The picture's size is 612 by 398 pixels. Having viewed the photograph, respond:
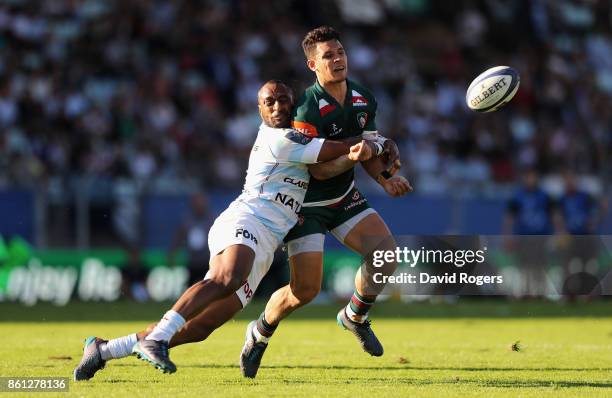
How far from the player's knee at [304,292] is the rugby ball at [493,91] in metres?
2.14

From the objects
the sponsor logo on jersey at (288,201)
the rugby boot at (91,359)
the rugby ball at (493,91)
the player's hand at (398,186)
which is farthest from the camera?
the rugby ball at (493,91)

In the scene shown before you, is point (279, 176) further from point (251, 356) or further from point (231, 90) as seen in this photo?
point (231, 90)

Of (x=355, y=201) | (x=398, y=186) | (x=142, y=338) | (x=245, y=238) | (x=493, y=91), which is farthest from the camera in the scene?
(x=493, y=91)

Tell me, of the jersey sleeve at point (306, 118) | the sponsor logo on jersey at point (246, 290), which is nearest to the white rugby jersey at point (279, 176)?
the jersey sleeve at point (306, 118)

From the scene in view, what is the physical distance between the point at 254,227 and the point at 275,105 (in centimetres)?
102

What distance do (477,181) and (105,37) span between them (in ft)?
24.6

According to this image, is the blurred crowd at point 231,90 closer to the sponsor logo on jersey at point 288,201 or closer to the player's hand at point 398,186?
the sponsor logo on jersey at point 288,201

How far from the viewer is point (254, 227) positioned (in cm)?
839

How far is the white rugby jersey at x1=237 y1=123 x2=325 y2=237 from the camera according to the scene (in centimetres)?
856

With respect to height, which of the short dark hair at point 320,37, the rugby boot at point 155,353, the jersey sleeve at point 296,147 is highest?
the short dark hair at point 320,37

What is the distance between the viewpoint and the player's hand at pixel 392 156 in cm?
876

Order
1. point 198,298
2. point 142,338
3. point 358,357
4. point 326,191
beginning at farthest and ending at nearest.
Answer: point 358,357 → point 326,191 → point 198,298 → point 142,338

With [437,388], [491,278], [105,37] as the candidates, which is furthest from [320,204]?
[105,37]

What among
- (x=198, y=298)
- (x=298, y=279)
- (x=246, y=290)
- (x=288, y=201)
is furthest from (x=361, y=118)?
(x=198, y=298)
